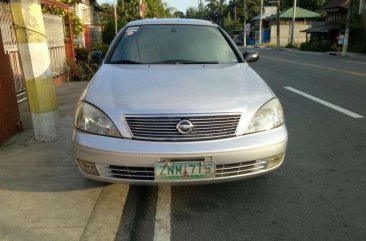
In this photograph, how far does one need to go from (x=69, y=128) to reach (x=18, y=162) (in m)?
1.38

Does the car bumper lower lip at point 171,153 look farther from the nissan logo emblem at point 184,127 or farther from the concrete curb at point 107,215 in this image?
the concrete curb at point 107,215

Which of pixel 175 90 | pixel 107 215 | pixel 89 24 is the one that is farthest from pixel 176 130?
pixel 89 24

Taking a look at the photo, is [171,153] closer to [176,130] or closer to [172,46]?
[176,130]

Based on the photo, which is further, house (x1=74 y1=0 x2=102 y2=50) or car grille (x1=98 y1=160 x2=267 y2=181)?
house (x1=74 y1=0 x2=102 y2=50)

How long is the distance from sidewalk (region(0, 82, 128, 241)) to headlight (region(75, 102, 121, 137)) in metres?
0.70

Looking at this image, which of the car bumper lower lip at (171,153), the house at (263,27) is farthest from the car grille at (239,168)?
the house at (263,27)

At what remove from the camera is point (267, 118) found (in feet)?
11.0

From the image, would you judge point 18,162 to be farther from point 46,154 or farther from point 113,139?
point 113,139

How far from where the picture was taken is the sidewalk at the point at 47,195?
120 inches

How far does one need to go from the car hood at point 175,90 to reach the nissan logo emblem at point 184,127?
3.7 inches

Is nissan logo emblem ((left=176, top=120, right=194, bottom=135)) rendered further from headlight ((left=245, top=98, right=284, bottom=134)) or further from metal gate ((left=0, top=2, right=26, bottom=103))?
metal gate ((left=0, top=2, right=26, bottom=103))

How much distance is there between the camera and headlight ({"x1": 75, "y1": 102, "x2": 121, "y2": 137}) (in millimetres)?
A: 3146

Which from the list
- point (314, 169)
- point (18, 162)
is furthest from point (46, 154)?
point (314, 169)

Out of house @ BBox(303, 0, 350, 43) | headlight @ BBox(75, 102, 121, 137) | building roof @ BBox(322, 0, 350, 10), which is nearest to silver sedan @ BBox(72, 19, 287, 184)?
headlight @ BBox(75, 102, 121, 137)
